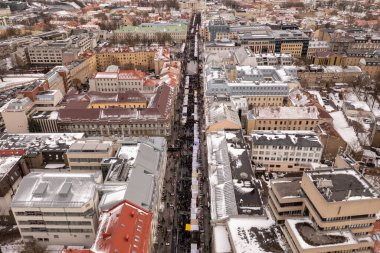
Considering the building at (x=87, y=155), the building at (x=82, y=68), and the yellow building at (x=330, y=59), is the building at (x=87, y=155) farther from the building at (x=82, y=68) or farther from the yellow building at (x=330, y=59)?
the yellow building at (x=330, y=59)

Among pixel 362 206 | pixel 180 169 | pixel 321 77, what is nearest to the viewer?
pixel 362 206

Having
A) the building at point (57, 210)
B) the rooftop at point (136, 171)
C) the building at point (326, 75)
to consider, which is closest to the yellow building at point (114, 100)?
the rooftop at point (136, 171)

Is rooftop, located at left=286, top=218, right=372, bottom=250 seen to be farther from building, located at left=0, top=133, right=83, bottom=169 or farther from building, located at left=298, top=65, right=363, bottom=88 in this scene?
building, located at left=298, top=65, right=363, bottom=88

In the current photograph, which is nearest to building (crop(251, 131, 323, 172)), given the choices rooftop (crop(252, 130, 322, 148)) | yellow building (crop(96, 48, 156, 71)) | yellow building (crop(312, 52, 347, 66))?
rooftop (crop(252, 130, 322, 148))

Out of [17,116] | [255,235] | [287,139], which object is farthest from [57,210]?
[287,139]

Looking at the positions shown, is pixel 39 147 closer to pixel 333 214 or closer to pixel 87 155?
pixel 87 155

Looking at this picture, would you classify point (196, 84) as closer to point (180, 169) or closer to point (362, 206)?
point (180, 169)

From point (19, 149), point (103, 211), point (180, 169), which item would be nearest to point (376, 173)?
point (180, 169)
